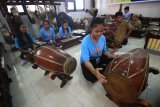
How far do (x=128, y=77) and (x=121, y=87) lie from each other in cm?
13

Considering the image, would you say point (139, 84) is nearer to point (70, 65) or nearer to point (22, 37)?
point (70, 65)

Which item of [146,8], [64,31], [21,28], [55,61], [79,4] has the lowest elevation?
[55,61]

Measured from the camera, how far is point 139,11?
539 cm

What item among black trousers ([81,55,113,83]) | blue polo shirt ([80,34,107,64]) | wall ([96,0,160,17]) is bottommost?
black trousers ([81,55,113,83])

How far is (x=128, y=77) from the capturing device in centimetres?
101

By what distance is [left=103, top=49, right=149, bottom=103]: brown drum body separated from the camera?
1.01m


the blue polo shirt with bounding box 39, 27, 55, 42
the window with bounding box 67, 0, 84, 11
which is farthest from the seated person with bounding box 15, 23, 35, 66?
the window with bounding box 67, 0, 84, 11

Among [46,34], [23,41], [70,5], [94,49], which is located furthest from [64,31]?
[70,5]

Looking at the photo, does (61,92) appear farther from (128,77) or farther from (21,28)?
(21,28)

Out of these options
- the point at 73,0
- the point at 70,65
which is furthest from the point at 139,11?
the point at 70,65

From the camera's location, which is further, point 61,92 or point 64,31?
point 64,31

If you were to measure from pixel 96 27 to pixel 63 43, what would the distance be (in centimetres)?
211

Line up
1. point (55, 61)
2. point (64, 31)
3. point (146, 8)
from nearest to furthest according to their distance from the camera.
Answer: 1. point (55, 61)
2. point (64, 31)
3. point (146, 8)

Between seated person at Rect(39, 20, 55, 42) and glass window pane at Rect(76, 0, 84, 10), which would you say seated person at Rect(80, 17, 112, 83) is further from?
glass window pane at Rect(76, 0, 84, 10)
